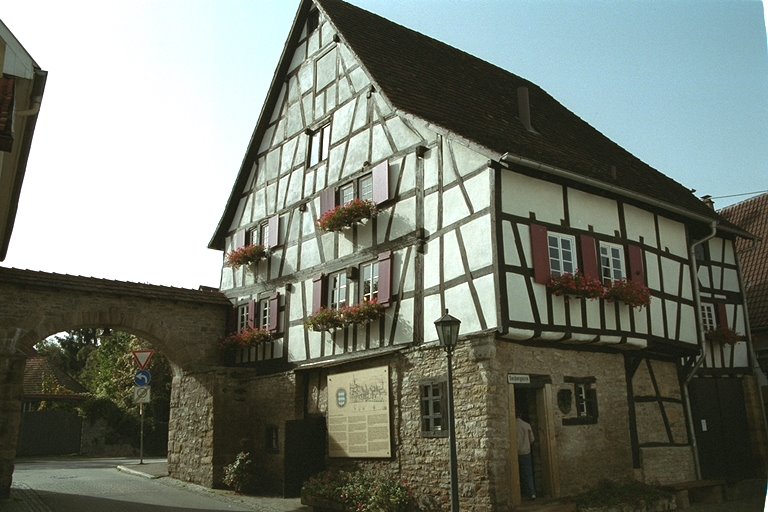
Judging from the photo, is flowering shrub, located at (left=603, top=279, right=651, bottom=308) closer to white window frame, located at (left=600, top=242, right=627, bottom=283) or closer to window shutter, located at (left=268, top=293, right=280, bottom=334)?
white window frame, located at (left=600, top=242, right=627, bottom=283)

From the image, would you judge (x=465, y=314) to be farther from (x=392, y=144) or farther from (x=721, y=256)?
(x=721, y=256)

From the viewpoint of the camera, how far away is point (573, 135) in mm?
17547

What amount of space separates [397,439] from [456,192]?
4672 millimetres

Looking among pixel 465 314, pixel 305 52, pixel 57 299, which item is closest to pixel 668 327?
pixel 465 314

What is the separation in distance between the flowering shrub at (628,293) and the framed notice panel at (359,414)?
435 centimetres

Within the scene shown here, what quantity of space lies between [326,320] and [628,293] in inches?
234

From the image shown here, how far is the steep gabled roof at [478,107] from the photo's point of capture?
13.6m

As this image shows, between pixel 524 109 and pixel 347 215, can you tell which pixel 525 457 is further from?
pixel 524 109

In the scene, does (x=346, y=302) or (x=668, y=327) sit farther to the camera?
(x=346, y=302)

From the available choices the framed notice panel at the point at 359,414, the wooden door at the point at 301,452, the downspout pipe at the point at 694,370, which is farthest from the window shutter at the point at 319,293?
the downspout pipe at the point at 694,370

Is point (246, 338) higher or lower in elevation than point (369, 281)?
lower

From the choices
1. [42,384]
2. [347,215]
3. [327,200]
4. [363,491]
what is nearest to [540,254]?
[347,215]

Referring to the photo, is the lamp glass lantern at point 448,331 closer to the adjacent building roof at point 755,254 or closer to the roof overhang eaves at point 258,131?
the roof overhang eaves at point 258,131

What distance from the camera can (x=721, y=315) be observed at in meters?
17.1
